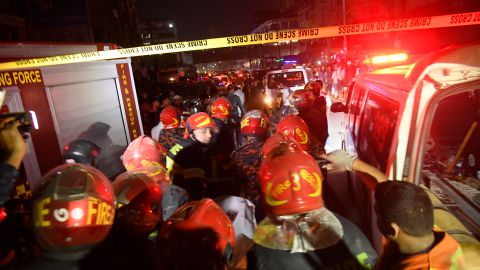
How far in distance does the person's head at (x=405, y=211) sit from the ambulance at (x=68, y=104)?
3.76 m

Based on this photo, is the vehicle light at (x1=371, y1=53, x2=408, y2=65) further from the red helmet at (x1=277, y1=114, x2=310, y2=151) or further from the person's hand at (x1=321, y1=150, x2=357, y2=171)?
the person's hand at (x1=321, y1=150, x2=357, y2=171)

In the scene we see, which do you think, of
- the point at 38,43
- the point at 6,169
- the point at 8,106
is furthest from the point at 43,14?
the point at 6,169

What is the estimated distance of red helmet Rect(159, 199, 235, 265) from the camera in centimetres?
196

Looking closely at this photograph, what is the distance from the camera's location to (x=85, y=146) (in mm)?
4316

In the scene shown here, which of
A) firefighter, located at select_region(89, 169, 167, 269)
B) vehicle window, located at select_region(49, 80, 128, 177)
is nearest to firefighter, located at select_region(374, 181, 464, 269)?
firefighter, located at select_region(89, 169, 167, 269)

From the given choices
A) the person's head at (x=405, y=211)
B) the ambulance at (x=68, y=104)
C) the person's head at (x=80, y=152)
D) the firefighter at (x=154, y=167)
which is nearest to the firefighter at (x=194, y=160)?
the firefighter at (x=154, y=167)

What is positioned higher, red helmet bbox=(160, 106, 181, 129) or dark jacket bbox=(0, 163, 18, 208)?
dark jacket bbox=(0, 163, 18, 208)

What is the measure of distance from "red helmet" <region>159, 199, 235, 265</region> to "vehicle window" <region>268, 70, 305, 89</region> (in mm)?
11117

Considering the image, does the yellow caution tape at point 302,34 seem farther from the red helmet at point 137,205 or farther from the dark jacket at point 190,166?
the red helmet at point 137,205

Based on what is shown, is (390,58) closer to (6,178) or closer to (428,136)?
(428,136)

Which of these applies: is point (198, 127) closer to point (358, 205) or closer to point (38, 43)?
point (358, 205)

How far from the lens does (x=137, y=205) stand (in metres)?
2.67

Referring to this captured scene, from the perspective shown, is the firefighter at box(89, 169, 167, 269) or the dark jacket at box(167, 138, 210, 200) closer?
the firefighter at box(89, 169, 167, 269)

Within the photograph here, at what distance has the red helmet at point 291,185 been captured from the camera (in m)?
2.14
